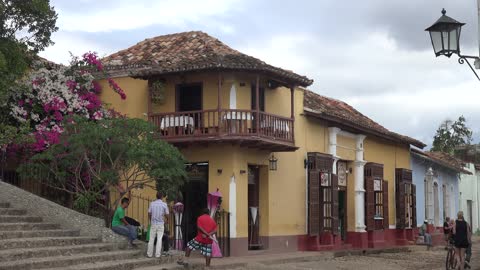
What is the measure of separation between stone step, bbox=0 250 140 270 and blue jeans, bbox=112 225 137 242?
453 mm

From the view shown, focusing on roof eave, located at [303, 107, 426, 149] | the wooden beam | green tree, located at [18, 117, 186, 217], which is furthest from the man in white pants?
roof eave, located at [303, 107, 426, 149]

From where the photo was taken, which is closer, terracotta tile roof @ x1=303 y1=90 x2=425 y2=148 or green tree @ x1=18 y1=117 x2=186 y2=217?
green tree @ x1=18 y1=117 x2=186 y2=217

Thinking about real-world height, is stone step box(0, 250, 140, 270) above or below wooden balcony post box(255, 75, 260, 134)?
below

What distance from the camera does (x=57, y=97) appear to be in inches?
716

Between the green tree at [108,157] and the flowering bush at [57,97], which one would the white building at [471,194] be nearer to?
the flowering bush at [57,97]

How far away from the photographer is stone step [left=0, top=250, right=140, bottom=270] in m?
11.1

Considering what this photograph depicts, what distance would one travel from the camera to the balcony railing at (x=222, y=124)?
56.5 feet

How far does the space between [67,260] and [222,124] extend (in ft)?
20.5

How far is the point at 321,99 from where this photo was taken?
24875mm

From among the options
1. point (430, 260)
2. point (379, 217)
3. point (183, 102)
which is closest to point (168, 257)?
point (183, 102)

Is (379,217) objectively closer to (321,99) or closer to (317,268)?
(321,99)

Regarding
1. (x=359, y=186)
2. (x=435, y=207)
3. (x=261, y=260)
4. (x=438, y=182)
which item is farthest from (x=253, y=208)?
(x=438, y=182)

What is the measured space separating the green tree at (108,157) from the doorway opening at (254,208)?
4081mm

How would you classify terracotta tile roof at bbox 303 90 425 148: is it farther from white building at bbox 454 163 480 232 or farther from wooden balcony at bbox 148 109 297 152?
white building at bbox 454 163 480 232
